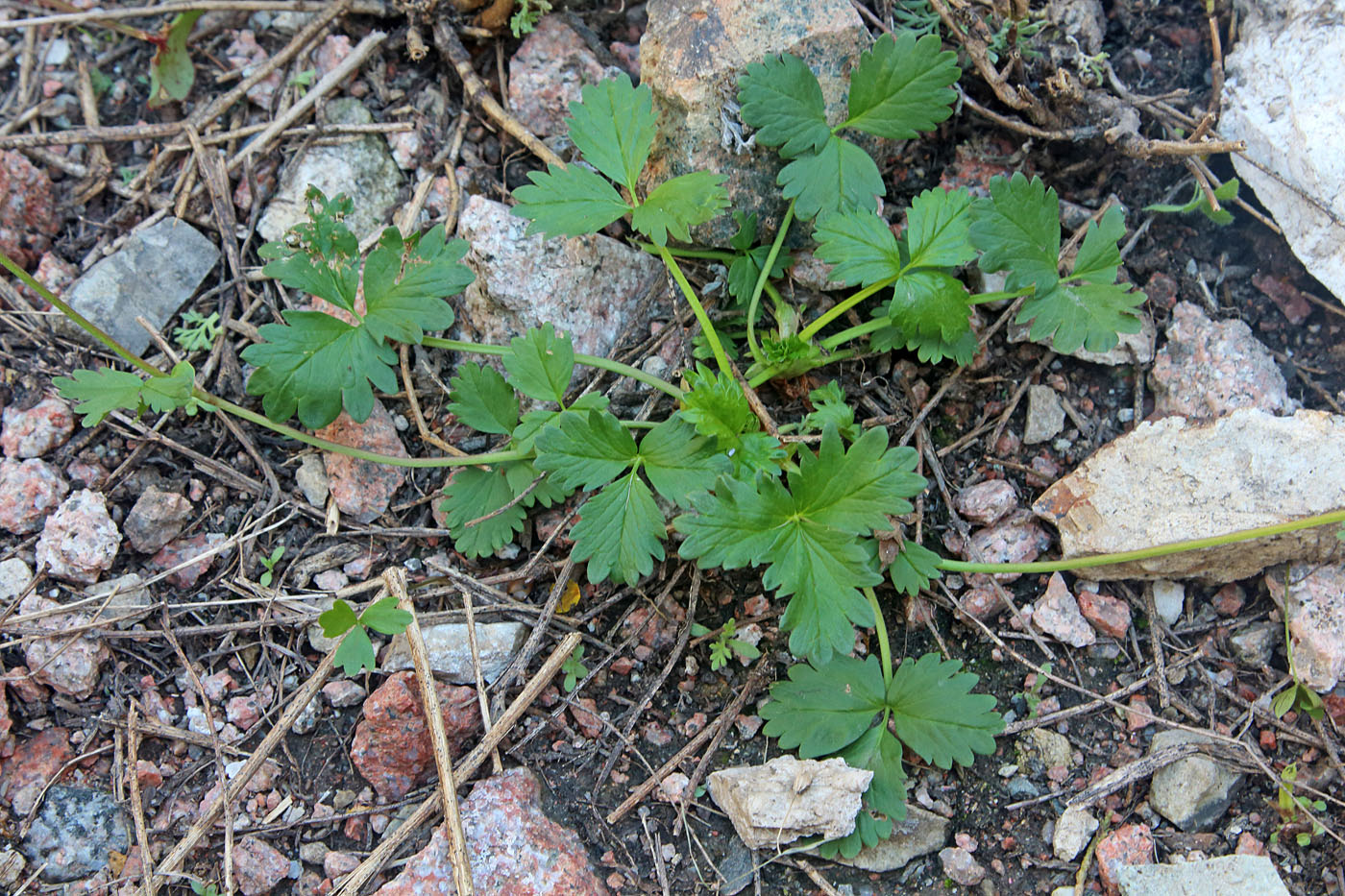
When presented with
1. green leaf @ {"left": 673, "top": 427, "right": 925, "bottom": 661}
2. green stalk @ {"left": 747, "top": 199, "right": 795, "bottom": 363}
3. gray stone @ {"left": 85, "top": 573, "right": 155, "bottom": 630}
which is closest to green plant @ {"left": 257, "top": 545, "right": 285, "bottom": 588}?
gray stone @ {"left": 85, "top": 573, "right": 155, "bottom": 630}

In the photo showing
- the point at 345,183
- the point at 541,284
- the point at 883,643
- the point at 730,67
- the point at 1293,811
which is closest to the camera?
the point at 1293,811

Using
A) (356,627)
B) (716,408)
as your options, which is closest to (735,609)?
(716,408)

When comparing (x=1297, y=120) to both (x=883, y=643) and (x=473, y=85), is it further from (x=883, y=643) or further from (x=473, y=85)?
(x=473, y=85)

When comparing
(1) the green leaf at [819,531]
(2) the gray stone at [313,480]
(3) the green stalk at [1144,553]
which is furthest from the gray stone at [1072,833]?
(2) the gray stone at [313,480]

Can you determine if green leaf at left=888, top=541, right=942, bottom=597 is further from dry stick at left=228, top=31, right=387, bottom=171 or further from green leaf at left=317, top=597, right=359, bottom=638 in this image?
dry stick at left=228, top=31, right=387, bottom=171

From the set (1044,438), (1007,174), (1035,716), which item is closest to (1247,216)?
(1007,174)
